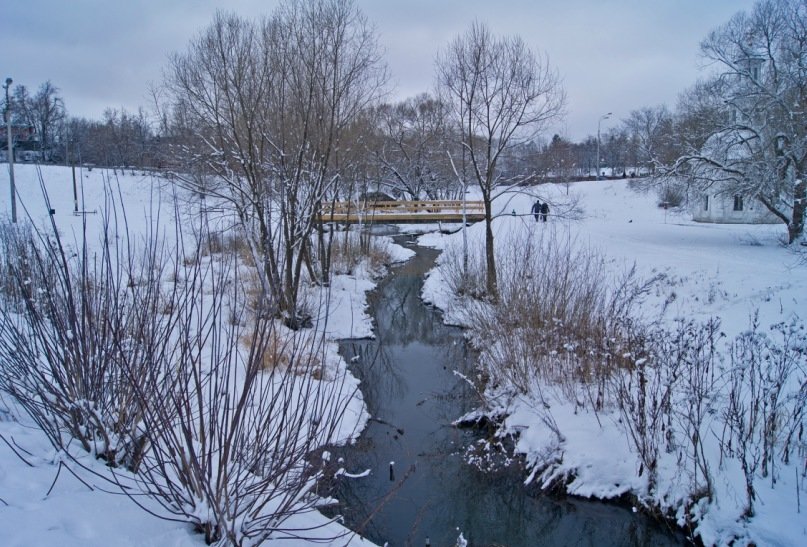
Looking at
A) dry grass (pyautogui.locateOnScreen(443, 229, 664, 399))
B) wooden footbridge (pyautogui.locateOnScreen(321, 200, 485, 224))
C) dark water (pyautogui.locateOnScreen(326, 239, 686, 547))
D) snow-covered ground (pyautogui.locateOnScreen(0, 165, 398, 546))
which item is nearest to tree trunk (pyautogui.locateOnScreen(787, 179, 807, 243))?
dry grass (pyautogui.locateOnScreen(443, 229, 664, 399))

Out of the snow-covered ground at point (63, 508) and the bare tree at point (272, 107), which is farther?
the bare tree at point (272, 107)

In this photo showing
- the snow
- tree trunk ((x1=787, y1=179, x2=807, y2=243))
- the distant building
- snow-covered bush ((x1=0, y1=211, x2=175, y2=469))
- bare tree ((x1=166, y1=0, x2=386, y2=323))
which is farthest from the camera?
the distant building

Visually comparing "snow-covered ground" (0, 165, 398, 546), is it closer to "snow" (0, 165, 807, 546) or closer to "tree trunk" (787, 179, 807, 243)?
"snow" (0, 165, 807, 546)

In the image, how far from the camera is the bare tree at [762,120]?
1706 centimetres

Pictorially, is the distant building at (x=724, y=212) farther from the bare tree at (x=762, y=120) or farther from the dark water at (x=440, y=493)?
the dark water at (x=440, y=493)

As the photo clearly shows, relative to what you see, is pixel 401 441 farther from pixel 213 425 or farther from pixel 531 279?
pixel 213 425

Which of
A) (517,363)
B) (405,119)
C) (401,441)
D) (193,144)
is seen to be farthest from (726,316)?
(405,119)

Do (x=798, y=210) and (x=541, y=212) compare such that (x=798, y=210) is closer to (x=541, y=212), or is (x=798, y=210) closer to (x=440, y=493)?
(x=541, y=212)

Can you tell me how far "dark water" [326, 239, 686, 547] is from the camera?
5.43m

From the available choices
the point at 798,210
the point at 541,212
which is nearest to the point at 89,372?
the point at 541,212

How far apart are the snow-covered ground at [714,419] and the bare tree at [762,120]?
2050mm

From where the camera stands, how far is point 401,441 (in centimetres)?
736

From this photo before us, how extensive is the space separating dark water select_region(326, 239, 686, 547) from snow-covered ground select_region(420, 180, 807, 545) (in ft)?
1.16

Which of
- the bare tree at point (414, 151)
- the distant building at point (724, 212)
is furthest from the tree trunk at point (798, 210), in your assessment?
the bare tree at point (414, 151)
